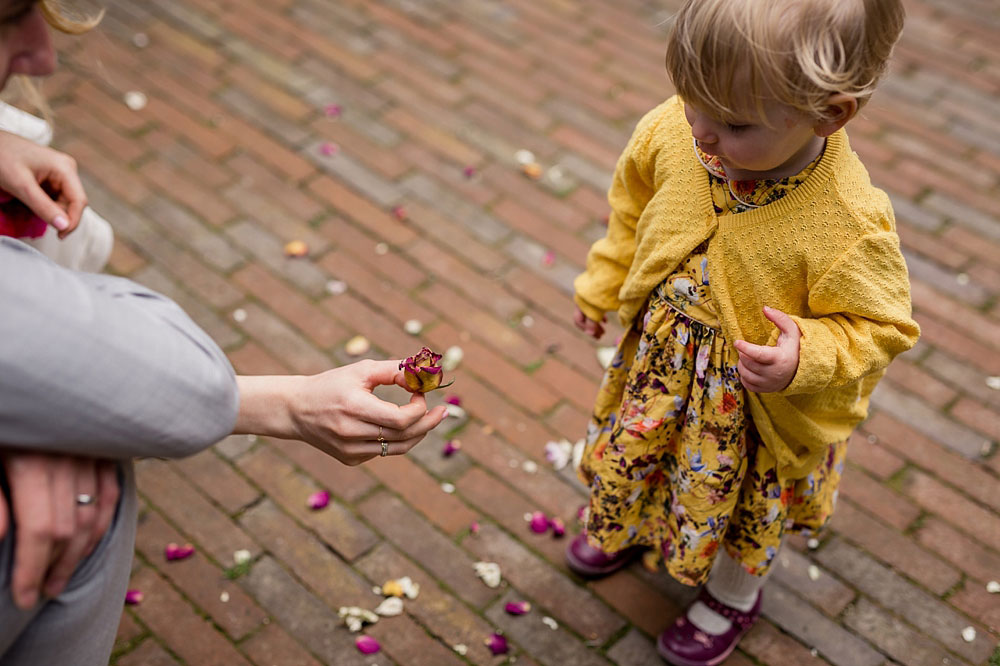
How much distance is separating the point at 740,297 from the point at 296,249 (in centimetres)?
212

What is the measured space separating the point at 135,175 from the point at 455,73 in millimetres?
1558

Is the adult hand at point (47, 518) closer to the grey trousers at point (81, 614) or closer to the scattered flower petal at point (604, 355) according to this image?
the grey trousers at point (81, 614)

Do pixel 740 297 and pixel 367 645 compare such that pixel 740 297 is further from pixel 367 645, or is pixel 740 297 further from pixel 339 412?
pixel 367 645

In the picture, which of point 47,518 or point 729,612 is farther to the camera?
point 729,612

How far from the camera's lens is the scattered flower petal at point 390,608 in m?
2.53

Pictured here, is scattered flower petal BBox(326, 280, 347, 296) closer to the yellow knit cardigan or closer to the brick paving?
the brick paving

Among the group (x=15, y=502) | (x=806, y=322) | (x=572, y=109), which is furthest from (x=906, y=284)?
(x=572, y=109)

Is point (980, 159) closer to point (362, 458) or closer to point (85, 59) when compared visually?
point (362, 458)

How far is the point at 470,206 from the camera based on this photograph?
148 inches

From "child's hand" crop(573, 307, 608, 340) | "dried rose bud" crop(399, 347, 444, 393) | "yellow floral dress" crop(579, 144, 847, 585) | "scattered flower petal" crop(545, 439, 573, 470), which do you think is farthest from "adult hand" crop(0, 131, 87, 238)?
"scattered flower petal" crop(545, 439, 573, 470)

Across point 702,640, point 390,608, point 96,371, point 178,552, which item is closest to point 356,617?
point 390,608

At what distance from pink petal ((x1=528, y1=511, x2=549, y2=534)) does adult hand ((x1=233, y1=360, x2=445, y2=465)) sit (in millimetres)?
1096

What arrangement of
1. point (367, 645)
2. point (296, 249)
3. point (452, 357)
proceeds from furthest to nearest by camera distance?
1. point (296, 249)
2. point (452, 357)
3. point (367, 645)

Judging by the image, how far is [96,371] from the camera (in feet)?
4.06
